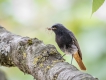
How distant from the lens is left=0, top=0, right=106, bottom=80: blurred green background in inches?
91.1

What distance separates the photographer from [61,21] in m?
3.01

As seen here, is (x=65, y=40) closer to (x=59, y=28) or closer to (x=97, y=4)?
(x=59, y=28)

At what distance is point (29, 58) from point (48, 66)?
20 cm

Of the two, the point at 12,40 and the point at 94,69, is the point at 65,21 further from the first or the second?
the point at 12,40

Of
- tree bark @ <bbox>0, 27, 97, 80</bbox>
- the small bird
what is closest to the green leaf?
tree bark @ <bbox>0, 27, 97, 80</bbox>

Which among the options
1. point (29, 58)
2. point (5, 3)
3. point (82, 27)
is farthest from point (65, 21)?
point (29, 58)

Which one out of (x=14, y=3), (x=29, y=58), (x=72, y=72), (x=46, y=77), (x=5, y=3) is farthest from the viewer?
(x=14, y=3)

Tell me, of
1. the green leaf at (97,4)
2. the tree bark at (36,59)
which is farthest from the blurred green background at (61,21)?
the green leaf at (97,4)

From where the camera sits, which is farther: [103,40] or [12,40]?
[103,40]

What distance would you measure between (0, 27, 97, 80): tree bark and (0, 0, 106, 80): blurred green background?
18.6 inches

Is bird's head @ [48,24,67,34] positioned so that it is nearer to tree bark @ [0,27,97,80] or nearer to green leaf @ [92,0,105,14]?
tree bark @ [0,27,97,80]

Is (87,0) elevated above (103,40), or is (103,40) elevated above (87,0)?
(87,0)

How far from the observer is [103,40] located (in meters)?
2.31

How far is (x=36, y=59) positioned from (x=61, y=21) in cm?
165
